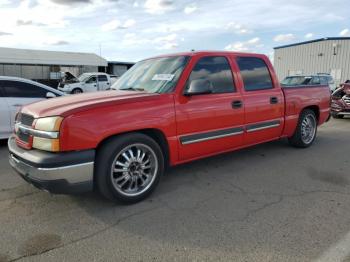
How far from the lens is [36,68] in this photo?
113 feet

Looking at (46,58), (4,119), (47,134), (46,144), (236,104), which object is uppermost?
(46,58)

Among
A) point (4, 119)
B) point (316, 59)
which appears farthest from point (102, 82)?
point (316, 59)

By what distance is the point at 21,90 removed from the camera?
7164 millimetres

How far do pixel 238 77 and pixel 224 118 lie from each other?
2.48 feet

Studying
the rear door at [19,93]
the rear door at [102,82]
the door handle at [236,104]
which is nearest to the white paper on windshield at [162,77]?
the door handle at [236,104]

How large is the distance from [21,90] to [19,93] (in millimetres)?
87

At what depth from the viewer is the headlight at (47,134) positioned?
325cm

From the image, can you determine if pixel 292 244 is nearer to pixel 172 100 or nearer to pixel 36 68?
pixel 172 100

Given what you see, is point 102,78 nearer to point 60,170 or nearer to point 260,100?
point 260,100

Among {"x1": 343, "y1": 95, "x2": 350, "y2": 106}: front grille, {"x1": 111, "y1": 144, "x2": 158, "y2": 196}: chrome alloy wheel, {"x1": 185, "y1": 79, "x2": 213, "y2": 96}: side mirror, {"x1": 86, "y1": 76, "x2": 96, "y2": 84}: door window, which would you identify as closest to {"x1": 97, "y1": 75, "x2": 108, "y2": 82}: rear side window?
{"x1": 86, "y1": 76, "x2": 96, "y2": 84}: door window

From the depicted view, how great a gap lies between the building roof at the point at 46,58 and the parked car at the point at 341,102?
28.5 meters

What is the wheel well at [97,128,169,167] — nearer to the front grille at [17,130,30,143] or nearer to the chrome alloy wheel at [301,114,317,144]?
the front grille at [17,130,30,143]

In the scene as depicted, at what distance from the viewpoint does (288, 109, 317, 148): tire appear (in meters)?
6.30

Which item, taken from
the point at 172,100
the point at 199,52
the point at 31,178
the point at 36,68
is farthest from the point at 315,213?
the point at 36,68
